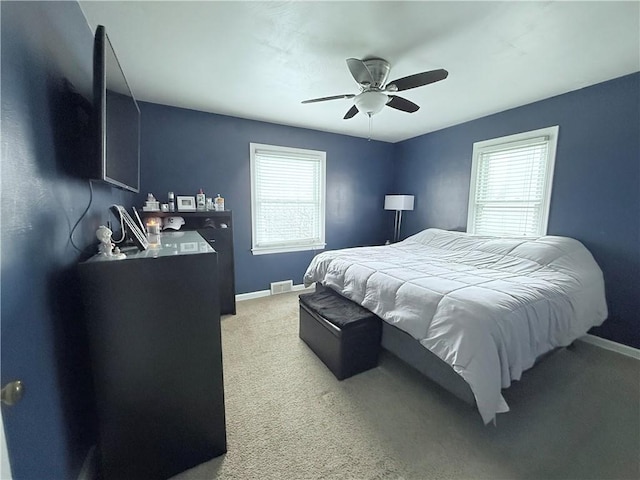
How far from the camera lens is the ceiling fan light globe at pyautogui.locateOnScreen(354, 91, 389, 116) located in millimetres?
1999

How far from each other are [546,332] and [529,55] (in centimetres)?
207

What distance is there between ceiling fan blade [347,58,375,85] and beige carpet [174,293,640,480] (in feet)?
7.46

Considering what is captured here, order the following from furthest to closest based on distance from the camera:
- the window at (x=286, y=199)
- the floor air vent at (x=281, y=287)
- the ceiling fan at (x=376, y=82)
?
the floor air vent at (x=281, y=287)
the window at (x=286, y=199)
the ceiling fan at (x=376, y=82)

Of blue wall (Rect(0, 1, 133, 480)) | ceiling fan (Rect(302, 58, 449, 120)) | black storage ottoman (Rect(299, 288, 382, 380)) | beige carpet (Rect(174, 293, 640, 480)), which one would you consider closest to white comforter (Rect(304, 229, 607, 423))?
black storage ottoman (Rect(299, 288, 382, 380))

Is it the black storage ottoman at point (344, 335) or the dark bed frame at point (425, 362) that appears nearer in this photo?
the dark bed frame at point (425, 362)

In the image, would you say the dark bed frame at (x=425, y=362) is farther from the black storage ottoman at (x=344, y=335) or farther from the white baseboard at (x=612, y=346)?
the white baseboard at (x=612, y=346)

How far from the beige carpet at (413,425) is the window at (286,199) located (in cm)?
192

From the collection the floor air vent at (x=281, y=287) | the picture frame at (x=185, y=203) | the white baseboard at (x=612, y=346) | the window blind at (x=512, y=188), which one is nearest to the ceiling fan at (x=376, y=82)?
the window blind at (x=512, y=188)

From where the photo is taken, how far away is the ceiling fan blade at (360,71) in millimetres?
1727

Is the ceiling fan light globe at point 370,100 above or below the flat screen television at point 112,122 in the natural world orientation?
above

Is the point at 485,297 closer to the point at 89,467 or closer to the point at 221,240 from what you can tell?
the point at 89,467

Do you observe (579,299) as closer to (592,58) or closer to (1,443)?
(592,58)

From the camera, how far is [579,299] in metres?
2.00

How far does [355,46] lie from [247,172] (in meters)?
2.10
